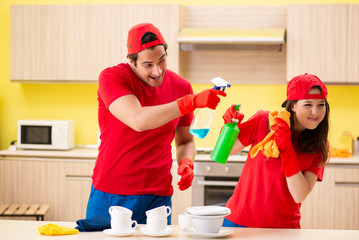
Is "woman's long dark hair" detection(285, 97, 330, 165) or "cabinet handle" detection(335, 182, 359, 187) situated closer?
"woman's long dark hair" detection(285, 97, 330, 165)

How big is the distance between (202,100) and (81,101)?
295cm

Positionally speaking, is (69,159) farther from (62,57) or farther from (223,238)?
(223,238)

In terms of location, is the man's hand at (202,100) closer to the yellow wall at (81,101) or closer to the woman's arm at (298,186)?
the woman's arm at (298,186)

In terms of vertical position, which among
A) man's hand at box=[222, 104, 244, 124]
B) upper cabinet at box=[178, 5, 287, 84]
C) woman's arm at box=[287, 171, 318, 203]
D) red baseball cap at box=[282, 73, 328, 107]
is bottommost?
woman's arm at box=[287, 171, 318, 203]

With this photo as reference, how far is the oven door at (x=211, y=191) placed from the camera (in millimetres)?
3852

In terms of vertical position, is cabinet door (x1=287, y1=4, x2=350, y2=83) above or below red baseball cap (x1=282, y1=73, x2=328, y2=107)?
above

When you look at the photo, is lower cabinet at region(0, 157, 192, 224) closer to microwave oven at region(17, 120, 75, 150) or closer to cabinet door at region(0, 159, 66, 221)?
cabinet door at region(0, 159, 66, 221)

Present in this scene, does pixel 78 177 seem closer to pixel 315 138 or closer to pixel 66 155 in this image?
pixel 66 155

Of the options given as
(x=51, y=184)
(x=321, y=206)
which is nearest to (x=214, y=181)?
(x=321, y=206)

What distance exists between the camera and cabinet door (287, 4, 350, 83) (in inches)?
156

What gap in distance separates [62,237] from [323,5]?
120 inches

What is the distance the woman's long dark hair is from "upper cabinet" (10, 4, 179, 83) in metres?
2.08

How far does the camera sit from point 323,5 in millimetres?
3967

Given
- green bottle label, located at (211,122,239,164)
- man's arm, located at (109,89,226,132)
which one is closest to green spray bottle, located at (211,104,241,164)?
green bottle label, located at (211,122,239,164)
